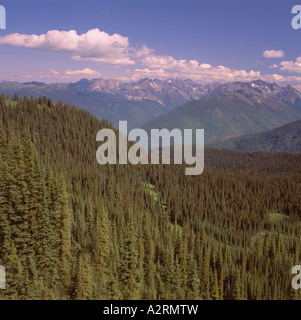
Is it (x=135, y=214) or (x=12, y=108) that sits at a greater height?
(x=12, y=108)

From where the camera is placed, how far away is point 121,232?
90750 millimetres

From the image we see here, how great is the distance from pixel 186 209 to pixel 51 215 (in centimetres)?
10937

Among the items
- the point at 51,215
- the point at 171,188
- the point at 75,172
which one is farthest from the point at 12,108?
the point at 51,215

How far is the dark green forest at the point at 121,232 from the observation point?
55438mm

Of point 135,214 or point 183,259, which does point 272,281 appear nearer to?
point 183,259

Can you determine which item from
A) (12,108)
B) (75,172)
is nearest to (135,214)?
(75,172)

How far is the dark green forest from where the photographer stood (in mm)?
55438

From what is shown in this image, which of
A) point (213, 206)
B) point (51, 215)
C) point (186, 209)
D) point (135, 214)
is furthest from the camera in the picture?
point (213, 206)
